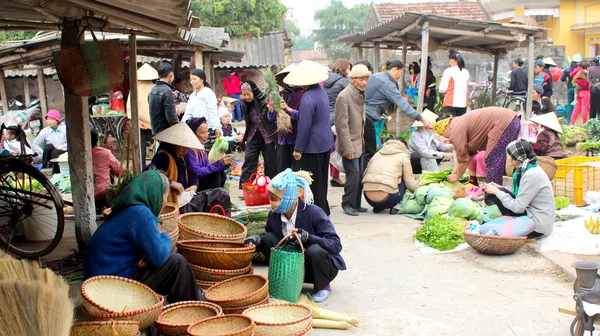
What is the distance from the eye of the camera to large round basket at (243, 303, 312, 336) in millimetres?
4066

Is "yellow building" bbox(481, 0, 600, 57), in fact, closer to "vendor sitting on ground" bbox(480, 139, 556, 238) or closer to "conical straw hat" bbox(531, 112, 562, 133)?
"conical straw hat" bbox(531, 112, 562, 133)

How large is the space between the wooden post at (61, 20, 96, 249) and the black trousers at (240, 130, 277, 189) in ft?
11.2

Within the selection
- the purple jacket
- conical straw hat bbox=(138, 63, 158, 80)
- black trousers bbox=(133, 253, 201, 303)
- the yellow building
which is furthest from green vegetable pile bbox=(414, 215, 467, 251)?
the yellow building

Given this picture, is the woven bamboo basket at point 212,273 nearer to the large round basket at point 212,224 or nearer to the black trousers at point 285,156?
the large round basket at point 212,224

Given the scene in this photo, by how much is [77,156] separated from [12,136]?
24.9ft

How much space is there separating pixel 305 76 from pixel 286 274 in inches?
138

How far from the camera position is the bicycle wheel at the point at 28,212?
6223mm

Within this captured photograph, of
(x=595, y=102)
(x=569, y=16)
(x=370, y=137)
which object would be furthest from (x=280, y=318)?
(x=569, y=16)

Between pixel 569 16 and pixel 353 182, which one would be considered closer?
pixel 353 182

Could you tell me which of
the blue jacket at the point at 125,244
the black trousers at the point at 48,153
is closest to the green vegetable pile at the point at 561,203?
the blue jacket at the point at 125,244

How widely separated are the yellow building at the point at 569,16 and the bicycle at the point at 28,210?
2652 cm

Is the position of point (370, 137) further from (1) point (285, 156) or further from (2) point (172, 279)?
(2) point (172, 279)

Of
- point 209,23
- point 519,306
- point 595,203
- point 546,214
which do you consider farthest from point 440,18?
point 209,23

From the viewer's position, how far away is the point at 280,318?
439 centimetres
